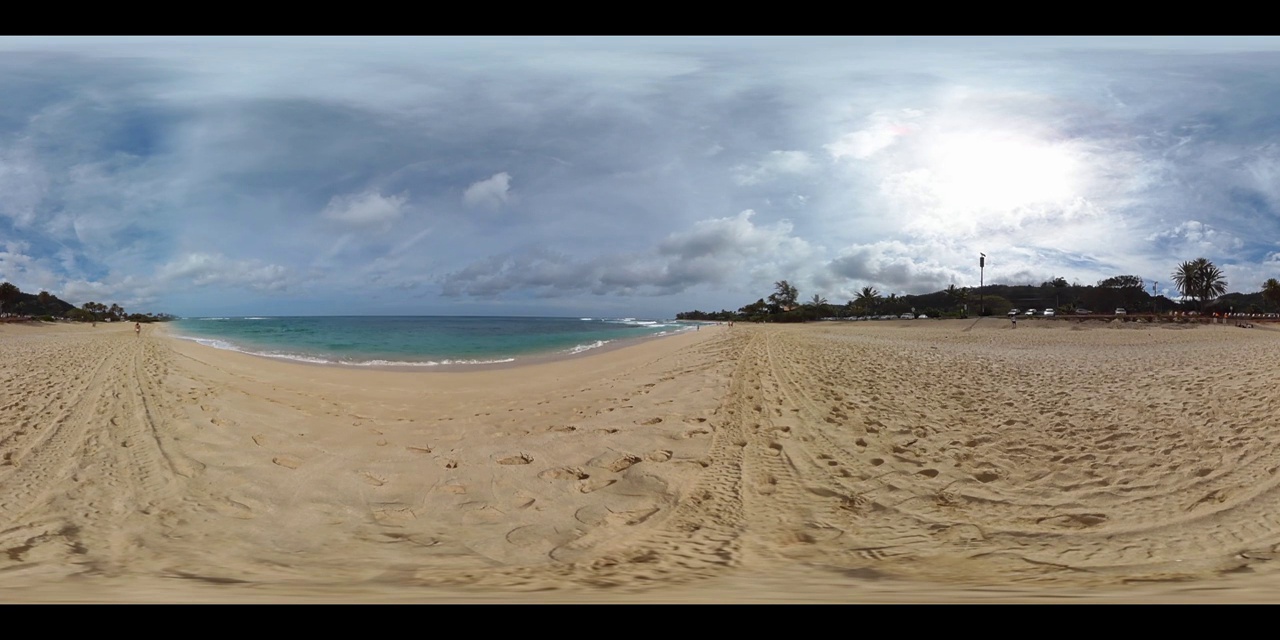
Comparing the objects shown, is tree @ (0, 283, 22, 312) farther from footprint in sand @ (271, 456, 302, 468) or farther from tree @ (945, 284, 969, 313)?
tree @ (945, 284, 969, 313)

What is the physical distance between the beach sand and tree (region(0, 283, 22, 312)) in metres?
23.9

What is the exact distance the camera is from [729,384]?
31.7 ft

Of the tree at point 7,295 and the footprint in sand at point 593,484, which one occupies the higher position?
the tree at point 7,295

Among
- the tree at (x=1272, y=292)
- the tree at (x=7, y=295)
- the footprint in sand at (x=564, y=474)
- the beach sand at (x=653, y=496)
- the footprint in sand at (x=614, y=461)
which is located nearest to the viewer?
the beach sand at (x=653, y=496)

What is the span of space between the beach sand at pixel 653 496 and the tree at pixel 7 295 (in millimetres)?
23890

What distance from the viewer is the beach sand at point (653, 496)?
3.05 m

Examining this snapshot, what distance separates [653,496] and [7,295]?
1388 inches

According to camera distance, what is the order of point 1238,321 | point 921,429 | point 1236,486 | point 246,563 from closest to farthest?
point 246,563
point 1236,486
point 921,429
point 1238,321

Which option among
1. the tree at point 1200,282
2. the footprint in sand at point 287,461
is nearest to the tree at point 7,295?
the footprint in sand at point 287,461

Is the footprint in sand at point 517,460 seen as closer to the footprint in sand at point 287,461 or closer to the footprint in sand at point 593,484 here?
the footprint in sand at point 593,484
